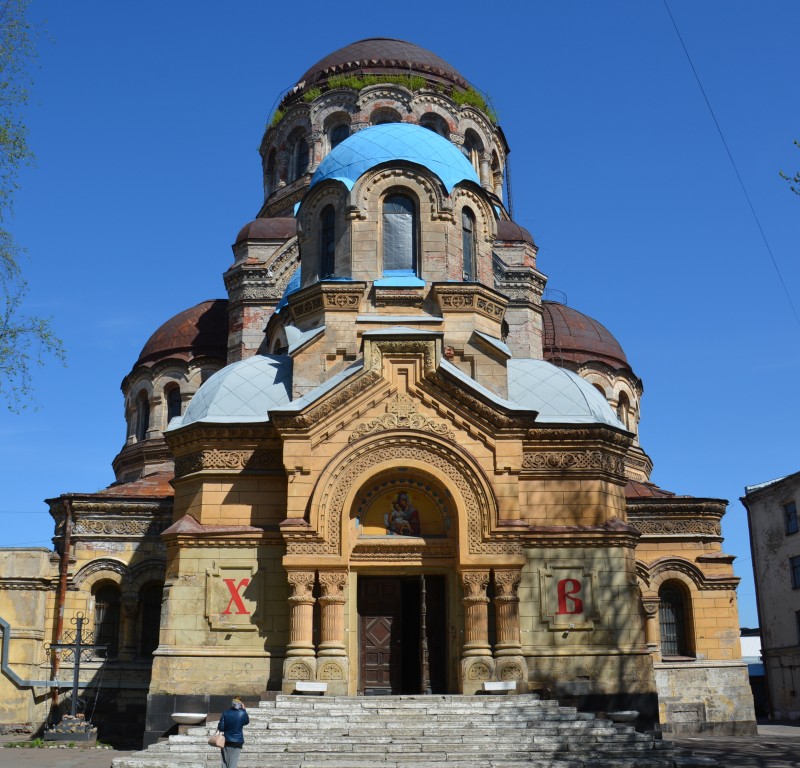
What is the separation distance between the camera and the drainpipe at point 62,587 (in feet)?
73.6

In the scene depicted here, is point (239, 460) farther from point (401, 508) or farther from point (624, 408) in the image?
point (624, 408)

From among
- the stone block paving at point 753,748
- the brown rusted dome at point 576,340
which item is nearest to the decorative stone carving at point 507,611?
the stone block paving at point 753,748

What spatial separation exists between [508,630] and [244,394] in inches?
255

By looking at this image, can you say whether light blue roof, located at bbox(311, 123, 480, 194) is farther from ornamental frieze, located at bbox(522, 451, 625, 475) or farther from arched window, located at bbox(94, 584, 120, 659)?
arched window, located at bbox(94, 584, 120, 659)

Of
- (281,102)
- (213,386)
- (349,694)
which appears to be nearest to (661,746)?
(349,694)

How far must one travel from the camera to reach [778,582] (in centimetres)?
3412

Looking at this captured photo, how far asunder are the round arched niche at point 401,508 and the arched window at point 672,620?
9406 millimetres

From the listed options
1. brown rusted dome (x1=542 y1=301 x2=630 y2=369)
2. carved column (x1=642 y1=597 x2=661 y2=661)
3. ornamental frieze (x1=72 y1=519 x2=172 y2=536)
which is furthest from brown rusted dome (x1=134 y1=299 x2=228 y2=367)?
carved column (x1=642 y1=597 x2=661 y2=661)

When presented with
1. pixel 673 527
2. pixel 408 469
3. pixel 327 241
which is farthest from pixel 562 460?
pixel 673 527

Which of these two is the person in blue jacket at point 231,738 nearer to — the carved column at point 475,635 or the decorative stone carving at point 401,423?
the carved column at point 475,635

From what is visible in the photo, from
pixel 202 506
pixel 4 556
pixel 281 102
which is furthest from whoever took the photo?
pixel 281 102

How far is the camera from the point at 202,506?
58.3ft

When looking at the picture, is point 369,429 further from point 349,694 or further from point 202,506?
point 349,694

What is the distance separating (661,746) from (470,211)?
1125cm
